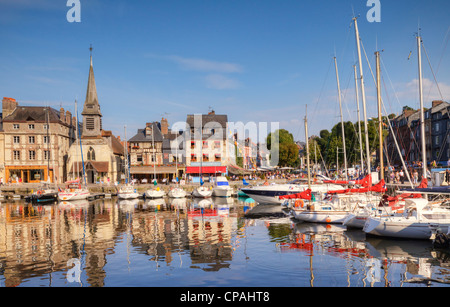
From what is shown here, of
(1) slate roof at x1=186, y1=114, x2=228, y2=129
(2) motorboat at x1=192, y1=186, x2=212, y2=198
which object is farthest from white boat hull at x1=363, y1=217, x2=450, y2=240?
(1) slate roof at x1=186, y1=114, x2=228, y2=129

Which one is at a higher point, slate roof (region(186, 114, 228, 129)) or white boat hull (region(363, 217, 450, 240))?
slate roof (region(186, 114, 228, 129))

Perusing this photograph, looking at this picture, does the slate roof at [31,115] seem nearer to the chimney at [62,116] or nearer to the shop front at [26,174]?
the chimney at [62,116]

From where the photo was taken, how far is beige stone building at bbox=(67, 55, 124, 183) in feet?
233

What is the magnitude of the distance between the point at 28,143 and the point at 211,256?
61.4 metres

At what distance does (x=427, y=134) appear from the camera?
74750 mm

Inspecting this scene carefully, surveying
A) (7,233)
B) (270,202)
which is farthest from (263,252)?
(270,202)

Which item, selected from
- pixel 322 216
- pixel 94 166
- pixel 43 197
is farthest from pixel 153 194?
pixel 322 216

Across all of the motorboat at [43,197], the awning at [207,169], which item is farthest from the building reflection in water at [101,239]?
the awning at [207,169]

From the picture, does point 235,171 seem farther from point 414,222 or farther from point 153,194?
point 414,222

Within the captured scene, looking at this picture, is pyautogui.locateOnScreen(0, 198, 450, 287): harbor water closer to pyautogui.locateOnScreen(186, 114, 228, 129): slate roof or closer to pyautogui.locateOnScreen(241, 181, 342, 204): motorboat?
pyautogui.locateOnScreen(241, 181, 342, 204): motorboat

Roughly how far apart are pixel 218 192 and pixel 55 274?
4400 cm

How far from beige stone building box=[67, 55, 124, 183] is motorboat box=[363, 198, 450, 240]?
56839 mm

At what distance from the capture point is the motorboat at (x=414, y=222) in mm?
21203

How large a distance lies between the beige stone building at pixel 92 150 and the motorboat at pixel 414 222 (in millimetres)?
56839
